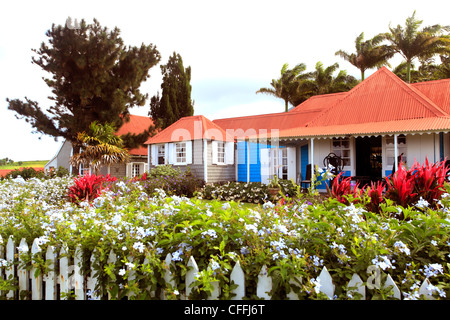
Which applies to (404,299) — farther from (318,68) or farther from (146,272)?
(318,68)

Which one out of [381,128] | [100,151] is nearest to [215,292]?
[381,128]

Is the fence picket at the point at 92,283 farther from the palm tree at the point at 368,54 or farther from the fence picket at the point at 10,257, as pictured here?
the palm tree at the point at 368,54

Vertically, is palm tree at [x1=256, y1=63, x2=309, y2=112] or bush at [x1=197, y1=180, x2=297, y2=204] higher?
palm tree at [x1=256, y1=63, x2=309, y2=112]

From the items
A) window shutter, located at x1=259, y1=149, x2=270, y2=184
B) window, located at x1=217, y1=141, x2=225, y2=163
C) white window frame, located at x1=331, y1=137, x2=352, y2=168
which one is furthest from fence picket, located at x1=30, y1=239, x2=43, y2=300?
window, located at x1=217, y1=141, x2=225, y2=163

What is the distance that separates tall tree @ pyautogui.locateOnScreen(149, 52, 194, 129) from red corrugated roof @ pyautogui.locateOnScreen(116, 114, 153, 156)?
1.39 metres

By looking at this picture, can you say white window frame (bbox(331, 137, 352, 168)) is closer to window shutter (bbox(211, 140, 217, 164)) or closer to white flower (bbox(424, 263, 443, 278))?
window shutter (bbox(211, 140, 217, 164))

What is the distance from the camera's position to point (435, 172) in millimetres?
3799

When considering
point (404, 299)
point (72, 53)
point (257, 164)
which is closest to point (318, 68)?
point (257, 164)

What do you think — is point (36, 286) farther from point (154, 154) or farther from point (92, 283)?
point (154, 154)

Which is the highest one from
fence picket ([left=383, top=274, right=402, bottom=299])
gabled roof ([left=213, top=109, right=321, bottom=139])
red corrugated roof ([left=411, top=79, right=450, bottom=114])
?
red corrugated roof ([left=411, top=79, right=450, bottom=114])

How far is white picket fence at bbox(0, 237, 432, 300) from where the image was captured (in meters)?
2.12

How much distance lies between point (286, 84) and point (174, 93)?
12.8 metres

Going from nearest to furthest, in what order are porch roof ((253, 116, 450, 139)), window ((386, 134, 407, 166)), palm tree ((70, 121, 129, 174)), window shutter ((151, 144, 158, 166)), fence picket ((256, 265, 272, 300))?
fence picket ((256, 265, 272, 300)), porch roof ((253, 116, 450, 139)), window ((386, 134, 407, 166)), window shutter ((151, 144, 158, 166)), palm tree ((70, 121, 129, 174))
